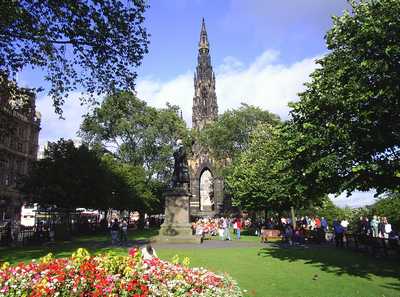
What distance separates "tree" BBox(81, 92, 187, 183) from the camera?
4781cm

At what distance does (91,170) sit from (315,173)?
24.4 meters

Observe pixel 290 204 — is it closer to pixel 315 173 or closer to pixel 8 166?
pixel 315 173

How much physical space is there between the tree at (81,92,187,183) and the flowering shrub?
40253 millimetres

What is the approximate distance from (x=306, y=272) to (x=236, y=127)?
45.8 meters

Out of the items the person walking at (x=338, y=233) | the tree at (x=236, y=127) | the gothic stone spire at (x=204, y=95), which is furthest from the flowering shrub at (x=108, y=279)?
the gothic stone spire at (x=204, y=95)

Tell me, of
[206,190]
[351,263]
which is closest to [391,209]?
[351,263]

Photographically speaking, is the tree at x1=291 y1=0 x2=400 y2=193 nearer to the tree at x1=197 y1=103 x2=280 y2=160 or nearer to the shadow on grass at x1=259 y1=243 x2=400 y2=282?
the shadow on grass at x1=259 y1=243 x2=400 y2=282

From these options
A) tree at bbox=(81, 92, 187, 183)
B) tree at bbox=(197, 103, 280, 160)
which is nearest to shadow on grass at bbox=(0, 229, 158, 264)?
tree at bbox=(81, 92, 187, 183)

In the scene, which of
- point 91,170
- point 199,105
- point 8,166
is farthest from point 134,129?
point 199,105

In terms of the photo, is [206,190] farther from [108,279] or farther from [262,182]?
[108,279]

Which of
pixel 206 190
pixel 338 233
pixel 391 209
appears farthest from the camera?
pixel 206 190

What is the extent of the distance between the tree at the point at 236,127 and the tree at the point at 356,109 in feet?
138

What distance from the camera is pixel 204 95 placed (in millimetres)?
96500

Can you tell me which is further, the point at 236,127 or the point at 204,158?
the point at 204,158
